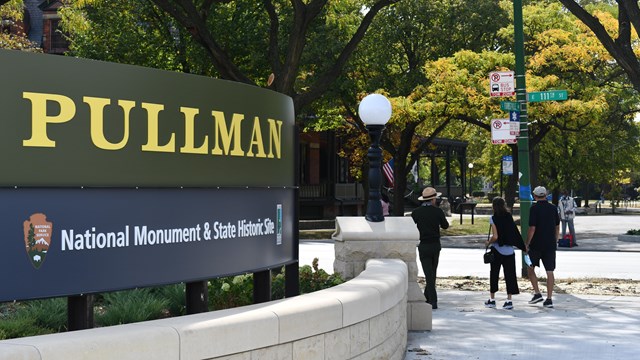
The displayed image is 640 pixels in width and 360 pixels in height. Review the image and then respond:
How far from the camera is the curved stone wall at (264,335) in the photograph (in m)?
5.02

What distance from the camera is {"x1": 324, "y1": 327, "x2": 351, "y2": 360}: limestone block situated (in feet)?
22.1

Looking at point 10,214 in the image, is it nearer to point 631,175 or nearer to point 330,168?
point 330,168

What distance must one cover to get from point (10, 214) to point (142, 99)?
1.38m

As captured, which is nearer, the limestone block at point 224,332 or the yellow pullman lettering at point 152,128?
the limestone block at point 224,332

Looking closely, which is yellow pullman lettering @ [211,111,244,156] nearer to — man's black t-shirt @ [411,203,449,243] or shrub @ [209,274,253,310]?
shrub @ [209,274,253,310]

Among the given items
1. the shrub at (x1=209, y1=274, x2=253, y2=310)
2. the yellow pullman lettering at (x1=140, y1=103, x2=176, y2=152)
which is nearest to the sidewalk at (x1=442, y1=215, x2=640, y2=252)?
the shrub at (x1=209, y1=274, x2=253, y2=310)

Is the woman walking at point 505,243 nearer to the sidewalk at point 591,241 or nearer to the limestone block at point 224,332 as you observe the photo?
the limestone block at point 224,332

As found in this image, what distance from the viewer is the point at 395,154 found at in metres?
39.4

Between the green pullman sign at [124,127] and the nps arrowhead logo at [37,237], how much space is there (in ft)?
0.77

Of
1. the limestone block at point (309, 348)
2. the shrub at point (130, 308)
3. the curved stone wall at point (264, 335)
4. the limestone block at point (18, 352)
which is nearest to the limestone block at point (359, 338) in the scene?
the curved stone wall at point (264, 335)

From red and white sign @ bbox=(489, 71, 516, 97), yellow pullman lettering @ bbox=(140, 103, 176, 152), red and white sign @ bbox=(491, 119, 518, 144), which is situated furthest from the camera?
red and white sign @ bbox=(491, 119, 518, 144)

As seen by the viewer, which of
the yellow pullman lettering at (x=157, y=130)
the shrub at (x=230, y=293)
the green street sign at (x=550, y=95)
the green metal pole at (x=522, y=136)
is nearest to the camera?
the yellow pullman lettering at (x=157, y=130)

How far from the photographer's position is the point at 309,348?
256 inches

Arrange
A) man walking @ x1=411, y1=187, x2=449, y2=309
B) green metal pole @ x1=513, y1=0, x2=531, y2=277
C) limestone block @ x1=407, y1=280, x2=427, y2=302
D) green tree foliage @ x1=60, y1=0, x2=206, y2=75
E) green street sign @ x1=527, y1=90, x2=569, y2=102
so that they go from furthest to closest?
1. green tree foliage @ x1=60, y1=0, x2=206, y2=75
2. green metal pole @ x1=513, y1=0, x2=531, y2=277
3. green street sign @ x1=527, y1=90, x2=569, y2=102
4. man walking @ x1=411, y1=187, x2=449, y2=309
5. limestone block @ x1=407, y1=280, x2=427, y2=302
